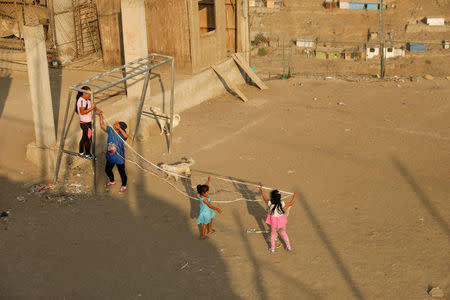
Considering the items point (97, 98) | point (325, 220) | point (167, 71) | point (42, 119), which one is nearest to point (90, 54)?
point (167, 71)

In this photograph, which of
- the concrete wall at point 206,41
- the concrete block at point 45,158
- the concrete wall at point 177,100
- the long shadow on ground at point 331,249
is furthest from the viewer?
the concrete wall at point 206,41

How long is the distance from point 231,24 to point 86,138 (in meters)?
7.86

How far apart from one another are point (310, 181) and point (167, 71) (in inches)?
245

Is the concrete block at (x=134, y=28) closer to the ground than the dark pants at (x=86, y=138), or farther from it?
farther from it

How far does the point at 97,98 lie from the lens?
40.0 feet

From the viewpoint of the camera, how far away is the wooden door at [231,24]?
51.6 feet

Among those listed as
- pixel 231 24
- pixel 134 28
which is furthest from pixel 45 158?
pixel 231 24

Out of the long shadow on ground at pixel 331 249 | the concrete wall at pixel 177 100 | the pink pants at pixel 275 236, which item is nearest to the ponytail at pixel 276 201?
the pink pants at pixel 275 236

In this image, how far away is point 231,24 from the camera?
1597 cm

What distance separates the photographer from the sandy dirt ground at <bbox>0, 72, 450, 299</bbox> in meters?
6.73

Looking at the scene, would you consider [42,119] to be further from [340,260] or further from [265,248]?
[340,260]

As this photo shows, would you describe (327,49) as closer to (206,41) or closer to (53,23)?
(206,41)

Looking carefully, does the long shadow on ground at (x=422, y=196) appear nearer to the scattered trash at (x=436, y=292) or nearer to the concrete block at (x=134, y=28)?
the scattered trash at (x=436, y=292)

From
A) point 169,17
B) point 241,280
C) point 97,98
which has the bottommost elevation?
point 241,280
